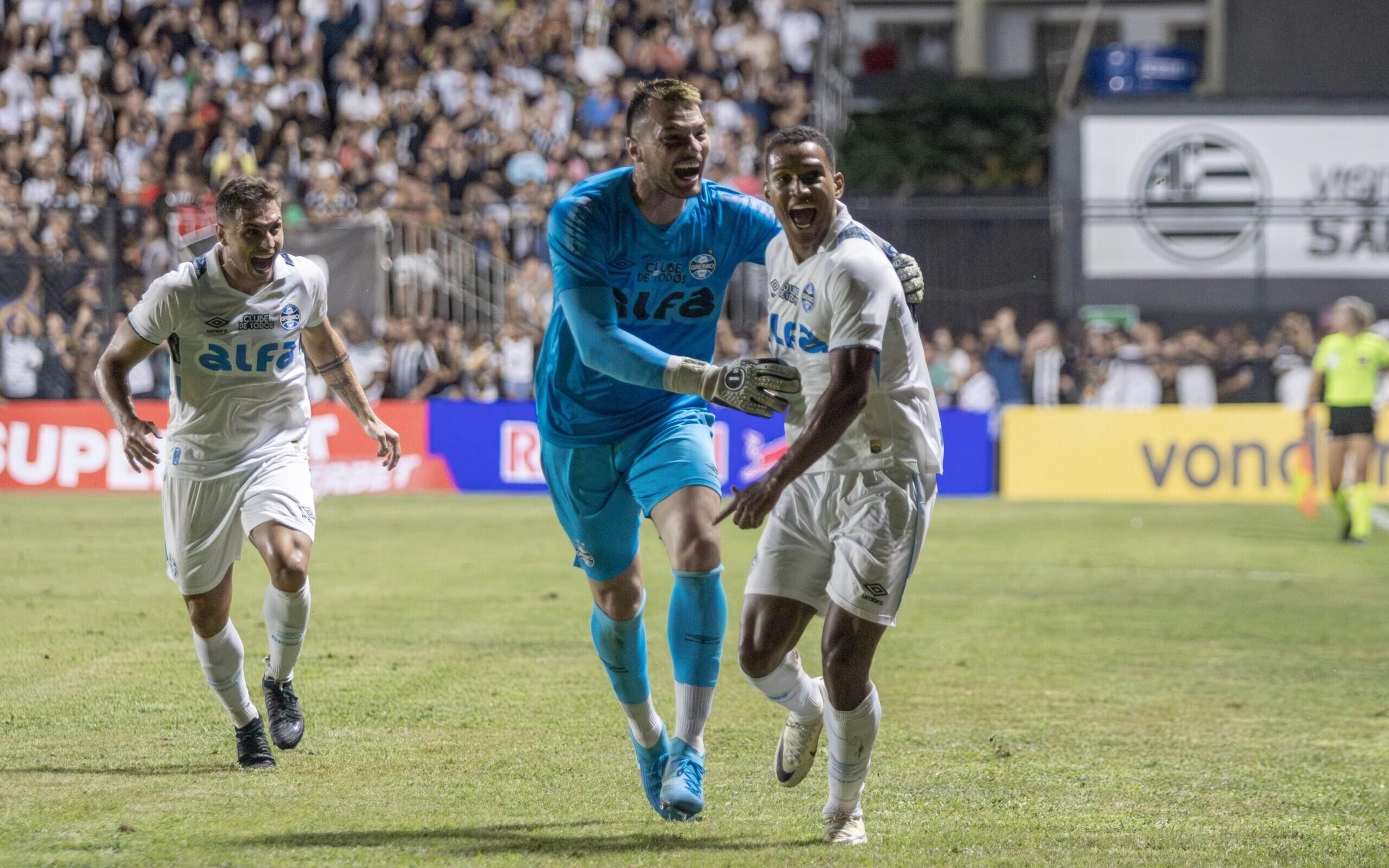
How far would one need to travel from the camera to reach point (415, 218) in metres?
20.6

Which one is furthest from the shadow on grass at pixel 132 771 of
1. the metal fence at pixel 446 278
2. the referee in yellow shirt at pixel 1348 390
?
the metal fence at pixel 446 278

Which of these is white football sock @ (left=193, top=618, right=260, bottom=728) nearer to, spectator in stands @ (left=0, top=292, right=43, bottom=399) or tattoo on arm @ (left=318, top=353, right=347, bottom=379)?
tattoo on arm @ (left=318, top=353, right=347, bottom=379)

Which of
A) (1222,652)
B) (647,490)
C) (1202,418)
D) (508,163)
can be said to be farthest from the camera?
(508,163)

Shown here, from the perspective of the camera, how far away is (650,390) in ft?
18.2

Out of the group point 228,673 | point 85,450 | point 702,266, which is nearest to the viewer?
point 702,266

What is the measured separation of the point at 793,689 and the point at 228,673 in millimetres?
2292

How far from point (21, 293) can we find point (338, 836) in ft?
54.2

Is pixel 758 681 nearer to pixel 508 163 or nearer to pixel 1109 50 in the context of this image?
pixel 508 163

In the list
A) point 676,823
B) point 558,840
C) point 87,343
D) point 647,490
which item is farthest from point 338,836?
point 87,343

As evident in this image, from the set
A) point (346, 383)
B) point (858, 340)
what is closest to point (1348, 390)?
point (346, 383)

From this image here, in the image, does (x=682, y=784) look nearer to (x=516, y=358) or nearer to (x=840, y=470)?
(x=840, y=470)

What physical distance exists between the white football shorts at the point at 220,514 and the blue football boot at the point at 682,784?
1.93 metres

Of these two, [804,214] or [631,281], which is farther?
[631,281]

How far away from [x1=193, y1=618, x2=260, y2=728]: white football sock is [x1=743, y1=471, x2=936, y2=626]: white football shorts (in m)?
2.22
